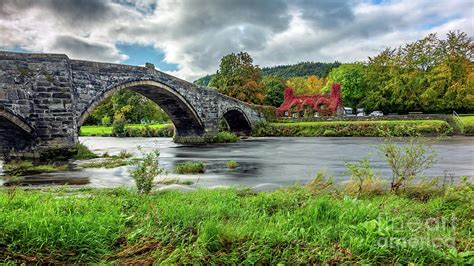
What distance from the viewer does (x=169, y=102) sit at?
2686 centimetres

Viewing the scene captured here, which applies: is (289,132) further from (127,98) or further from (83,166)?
(127,98)

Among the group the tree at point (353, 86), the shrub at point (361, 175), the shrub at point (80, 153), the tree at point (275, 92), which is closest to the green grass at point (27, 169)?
the shrub at point (80, 153)

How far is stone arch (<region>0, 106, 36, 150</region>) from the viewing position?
46.0 feet

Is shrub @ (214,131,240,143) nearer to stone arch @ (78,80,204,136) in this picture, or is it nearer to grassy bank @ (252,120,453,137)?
stone arch @ (78,80,204,136)

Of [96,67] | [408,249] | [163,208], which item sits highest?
[96,67]

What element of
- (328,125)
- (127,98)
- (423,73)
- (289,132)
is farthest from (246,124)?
(127,98)

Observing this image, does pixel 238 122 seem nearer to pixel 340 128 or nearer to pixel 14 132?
pixel 340 128

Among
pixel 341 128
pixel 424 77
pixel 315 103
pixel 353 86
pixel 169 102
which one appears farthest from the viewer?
→ pixel 353 86

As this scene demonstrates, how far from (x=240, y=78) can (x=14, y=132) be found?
34.8m

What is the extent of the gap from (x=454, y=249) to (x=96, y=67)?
19078 mm

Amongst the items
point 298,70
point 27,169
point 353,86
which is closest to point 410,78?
point 353,86

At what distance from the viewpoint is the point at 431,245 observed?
11.3 ft

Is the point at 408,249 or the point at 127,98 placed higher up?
the point at 127,98

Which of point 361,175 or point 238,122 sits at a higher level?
point 238,122
